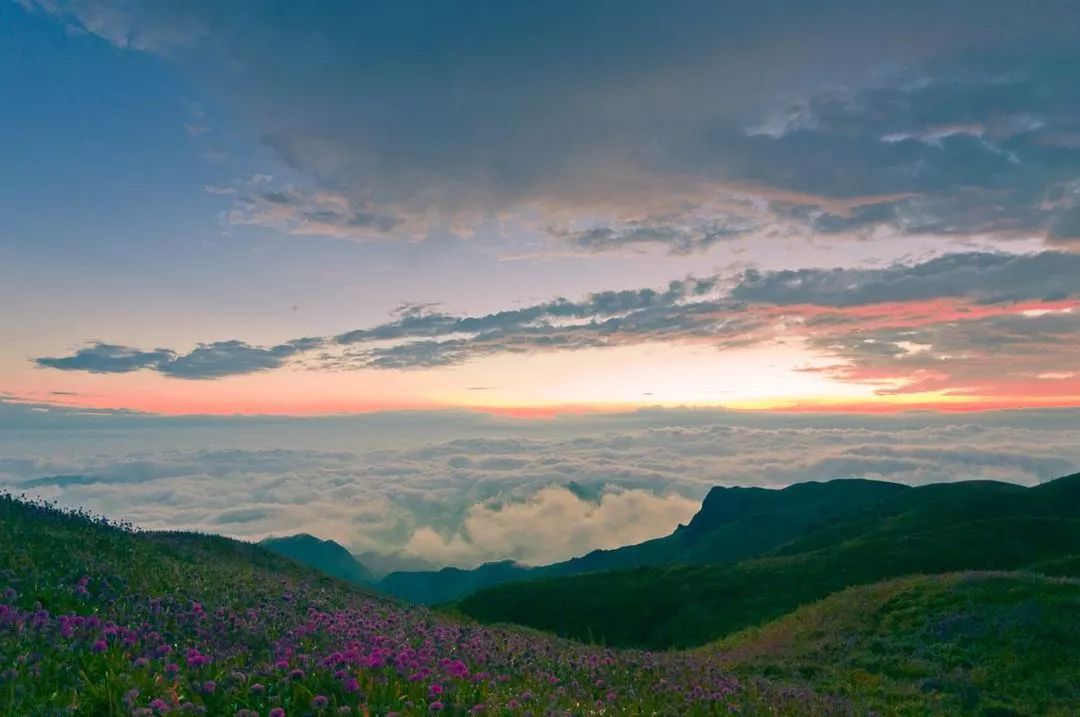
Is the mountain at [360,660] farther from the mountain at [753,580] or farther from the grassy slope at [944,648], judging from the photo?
the mountain at [753,580]

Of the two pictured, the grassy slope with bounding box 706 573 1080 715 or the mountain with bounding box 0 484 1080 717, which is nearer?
the mountain with bounding box 0 484 1080 717

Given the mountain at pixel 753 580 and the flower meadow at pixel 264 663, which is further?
the mountain at pixel 753 580

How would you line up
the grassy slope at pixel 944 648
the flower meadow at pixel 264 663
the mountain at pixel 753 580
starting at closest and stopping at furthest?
the flower meadow at pixel 264 663
the grassy slope at pixel 944 648
the mountain at pixel 753 580

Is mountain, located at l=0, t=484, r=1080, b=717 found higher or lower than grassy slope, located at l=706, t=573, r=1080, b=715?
higher

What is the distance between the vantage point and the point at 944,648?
74.8 ft

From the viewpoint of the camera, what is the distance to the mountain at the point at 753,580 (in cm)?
5994

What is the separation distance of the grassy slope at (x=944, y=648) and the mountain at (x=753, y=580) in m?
23.6

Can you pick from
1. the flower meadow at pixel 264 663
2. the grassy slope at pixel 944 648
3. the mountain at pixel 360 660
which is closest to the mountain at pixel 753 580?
the grassy slope at pixel 944 648

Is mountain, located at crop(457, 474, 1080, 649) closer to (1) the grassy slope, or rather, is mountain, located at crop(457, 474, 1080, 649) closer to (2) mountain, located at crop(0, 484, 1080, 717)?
(1) the grassy slope

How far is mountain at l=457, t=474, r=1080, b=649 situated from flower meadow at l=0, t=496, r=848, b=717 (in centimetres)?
4335

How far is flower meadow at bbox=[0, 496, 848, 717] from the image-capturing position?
24.3ft

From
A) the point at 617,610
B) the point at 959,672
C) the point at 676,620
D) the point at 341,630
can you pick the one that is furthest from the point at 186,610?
the point at 617,610

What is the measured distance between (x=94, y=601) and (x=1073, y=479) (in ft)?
410

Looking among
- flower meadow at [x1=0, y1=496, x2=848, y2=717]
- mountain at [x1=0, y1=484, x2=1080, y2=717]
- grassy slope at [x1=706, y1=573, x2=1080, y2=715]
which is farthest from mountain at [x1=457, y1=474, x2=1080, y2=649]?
flower meadow at [x1=0, y1=496, x2=848, y2=717]
